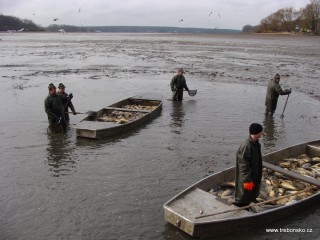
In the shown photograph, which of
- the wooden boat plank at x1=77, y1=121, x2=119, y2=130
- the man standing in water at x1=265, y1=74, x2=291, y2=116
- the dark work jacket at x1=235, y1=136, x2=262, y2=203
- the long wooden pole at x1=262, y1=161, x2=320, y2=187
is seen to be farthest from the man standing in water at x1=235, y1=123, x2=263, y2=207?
the man standing in water at x1=265, y1=74, x2=291, y2=116

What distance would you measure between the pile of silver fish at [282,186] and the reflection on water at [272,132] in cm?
296

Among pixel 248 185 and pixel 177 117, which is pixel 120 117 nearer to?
pixel 177 117

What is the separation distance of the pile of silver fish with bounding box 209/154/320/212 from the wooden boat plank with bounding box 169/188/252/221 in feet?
1.30

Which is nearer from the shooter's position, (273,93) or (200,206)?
(200,206)

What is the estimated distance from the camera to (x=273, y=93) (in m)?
16.4

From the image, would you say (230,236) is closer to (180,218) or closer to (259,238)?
(259,238)

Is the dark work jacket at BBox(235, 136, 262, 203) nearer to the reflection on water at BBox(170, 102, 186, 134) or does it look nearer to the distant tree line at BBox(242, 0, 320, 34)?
the reflection on water at BBox(170, 102, 186, 134)

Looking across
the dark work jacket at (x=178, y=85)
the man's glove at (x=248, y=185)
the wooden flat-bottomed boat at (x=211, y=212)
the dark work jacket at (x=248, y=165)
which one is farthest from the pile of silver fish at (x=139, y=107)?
the man's glove at (x=248, y=185)

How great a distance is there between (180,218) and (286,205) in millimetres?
2523

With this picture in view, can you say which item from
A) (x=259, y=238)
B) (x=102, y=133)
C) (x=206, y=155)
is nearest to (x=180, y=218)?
(x=259, y=238)

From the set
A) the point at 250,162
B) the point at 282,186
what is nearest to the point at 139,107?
the point at 282,186

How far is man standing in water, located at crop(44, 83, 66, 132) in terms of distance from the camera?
13.7m

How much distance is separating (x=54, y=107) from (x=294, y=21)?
119597mm

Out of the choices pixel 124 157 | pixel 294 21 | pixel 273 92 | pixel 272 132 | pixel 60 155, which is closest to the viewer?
pixel 124 157
